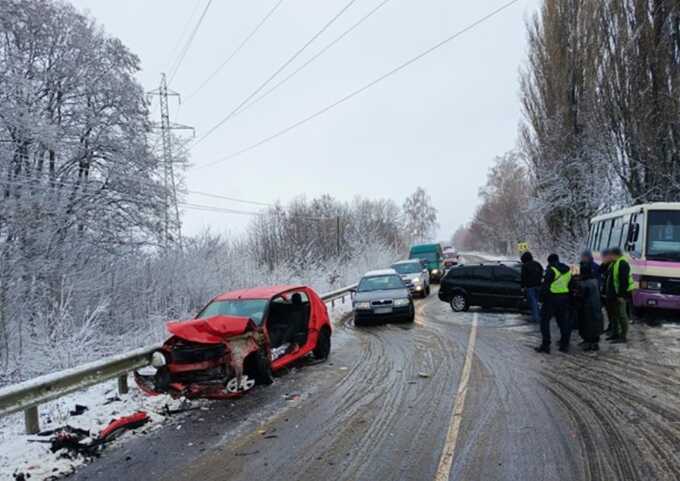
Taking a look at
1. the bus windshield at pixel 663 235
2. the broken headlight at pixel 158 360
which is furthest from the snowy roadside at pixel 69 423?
the bus windshield at pixel 663 235

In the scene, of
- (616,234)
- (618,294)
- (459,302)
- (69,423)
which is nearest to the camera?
(69,423)

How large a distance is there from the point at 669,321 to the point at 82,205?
17.7 metres

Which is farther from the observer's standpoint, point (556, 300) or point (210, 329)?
point (556, 300)

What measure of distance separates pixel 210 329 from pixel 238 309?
167 centimetres

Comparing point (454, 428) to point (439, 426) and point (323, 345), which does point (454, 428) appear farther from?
point (323, 345)

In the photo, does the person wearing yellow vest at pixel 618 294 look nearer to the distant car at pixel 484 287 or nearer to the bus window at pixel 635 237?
the bus window at pixel 635 237

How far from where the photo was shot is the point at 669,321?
38.7 ft

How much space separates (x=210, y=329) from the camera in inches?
265

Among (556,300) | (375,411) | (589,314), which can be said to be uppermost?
(556,300)

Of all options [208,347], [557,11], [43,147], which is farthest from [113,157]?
[557,11]

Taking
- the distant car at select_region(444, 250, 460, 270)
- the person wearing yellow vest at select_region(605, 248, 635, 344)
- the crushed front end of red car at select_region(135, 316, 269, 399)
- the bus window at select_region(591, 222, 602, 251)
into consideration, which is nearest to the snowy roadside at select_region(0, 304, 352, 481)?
the crushed front end of red car at select_region(135, 316, 269, 399)

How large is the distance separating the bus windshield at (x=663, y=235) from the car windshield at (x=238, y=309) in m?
9.75

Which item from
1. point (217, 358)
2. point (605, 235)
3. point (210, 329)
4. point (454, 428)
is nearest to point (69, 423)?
point (217, 358)

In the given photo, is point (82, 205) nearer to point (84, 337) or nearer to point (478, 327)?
point (84, 337)
